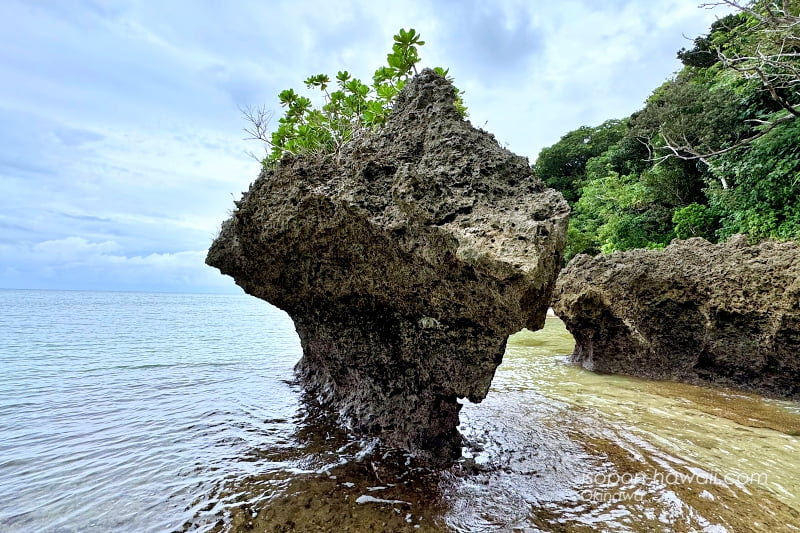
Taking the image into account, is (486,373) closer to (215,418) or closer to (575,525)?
(575,525)

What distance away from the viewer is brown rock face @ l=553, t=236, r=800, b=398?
21.6ft

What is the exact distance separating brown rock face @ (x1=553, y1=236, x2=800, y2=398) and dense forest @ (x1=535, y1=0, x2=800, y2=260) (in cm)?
211

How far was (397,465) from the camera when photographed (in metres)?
3.95

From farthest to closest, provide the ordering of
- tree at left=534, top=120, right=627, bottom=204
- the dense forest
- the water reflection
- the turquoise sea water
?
tree at left=534, top=120, right=627, bottom=204 → the dense forest → the turquoise sea water → the water reflection

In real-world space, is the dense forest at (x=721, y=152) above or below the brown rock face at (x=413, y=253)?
above

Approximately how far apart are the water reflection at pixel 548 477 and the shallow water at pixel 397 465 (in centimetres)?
2

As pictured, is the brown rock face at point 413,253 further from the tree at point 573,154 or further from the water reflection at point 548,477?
the tree at point 573,154

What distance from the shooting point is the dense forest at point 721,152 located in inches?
338

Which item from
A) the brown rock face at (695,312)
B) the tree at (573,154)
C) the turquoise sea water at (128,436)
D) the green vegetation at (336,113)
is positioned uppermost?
the tree at (573,154)

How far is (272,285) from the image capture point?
538cm

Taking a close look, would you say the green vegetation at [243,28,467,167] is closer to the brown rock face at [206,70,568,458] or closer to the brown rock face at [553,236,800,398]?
the brown rock face at [206,70,568,458]

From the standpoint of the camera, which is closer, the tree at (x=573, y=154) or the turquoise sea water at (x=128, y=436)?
the turquoise sea water at (x=128, y=436)

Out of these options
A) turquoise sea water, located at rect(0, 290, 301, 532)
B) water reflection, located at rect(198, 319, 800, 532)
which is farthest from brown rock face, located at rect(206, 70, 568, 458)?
turquoise sea water, located at rect(0, 290, 301, 532)

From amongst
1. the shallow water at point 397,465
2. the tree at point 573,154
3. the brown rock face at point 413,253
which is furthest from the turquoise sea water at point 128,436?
the tree at point 573,154
